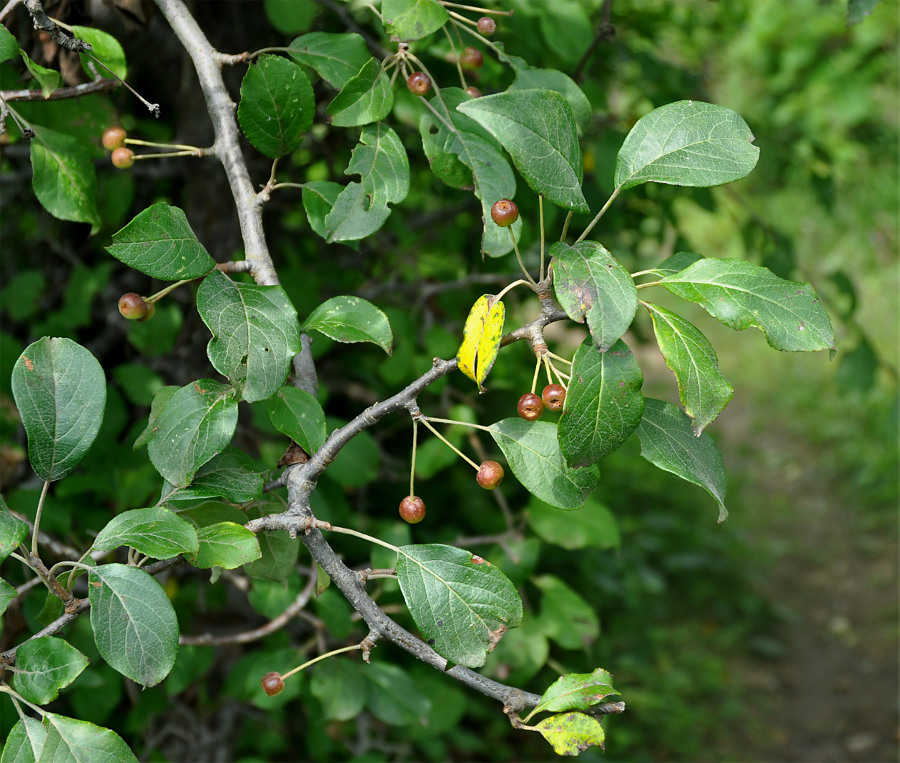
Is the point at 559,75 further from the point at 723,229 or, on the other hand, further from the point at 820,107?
the point at 723,229

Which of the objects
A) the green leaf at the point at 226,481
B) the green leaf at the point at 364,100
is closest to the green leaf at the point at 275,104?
the green leaf at the point at 364,100

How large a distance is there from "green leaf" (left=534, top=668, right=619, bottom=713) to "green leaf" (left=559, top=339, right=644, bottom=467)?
20 cm

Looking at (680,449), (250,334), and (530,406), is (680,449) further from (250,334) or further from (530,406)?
(250,334)

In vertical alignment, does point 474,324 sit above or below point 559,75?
below

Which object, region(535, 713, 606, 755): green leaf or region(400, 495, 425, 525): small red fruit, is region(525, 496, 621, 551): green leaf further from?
region(535, 713, 606, 755): green leaf

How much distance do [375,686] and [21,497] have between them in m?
0.68

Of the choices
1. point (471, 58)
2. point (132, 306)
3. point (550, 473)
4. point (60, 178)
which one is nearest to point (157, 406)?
point (132, 306)

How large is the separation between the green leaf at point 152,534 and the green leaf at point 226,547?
0.02 metres

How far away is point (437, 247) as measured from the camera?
2160 mm

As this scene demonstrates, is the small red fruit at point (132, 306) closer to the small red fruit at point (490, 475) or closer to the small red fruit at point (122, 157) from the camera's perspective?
the small red fruit at point (122, 157)

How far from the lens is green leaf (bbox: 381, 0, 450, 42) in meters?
0.85

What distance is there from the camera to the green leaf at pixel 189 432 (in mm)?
823

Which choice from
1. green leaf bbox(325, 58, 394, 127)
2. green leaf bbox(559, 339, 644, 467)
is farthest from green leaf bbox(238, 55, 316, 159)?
green leaf bbox(559, 339, 644, 467)

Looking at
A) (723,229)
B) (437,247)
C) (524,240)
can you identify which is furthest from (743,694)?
(723,229)
